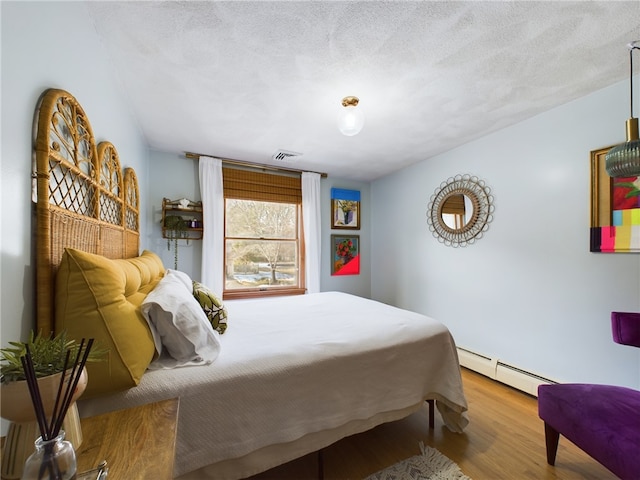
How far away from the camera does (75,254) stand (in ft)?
3.16

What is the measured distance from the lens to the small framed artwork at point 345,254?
4.20 m

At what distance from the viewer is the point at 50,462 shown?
523 mm

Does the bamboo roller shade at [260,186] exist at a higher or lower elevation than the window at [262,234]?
higher

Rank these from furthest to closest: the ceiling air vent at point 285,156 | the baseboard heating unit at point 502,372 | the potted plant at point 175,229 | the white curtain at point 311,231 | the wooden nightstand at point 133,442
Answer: the white curtain at point 311,231, the ceiling air vent at point 285,156, the potted plant at point 175,229, the baseboard heating unit at point 502,372, the wooden nightstand at point 133,442

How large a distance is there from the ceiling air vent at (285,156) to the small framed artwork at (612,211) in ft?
9.04

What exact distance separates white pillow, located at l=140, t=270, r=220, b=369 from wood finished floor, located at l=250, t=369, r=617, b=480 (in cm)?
87

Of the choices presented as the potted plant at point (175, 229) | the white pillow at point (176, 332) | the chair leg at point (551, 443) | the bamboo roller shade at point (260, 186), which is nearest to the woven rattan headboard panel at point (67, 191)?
the white pillow at point (176, 332)

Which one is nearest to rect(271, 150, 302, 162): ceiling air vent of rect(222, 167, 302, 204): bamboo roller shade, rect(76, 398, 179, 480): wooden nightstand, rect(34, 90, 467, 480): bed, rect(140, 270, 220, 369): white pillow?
rect(222, 167, 302, 204): bamboo roller shade

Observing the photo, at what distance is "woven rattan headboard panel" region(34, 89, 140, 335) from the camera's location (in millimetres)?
916

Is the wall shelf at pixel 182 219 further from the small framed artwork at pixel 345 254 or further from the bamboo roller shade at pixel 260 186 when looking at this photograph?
the small framed artwork at pixel 345 254

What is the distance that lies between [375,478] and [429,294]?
231cm

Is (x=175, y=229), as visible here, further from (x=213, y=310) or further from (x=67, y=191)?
(x=67, y=191)

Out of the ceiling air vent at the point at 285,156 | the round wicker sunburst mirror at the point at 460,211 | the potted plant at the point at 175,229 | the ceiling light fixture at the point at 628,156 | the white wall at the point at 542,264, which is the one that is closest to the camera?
the ceiling light fixture at the point at 628,156

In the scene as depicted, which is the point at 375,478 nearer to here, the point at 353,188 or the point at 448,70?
the point at 448,70
